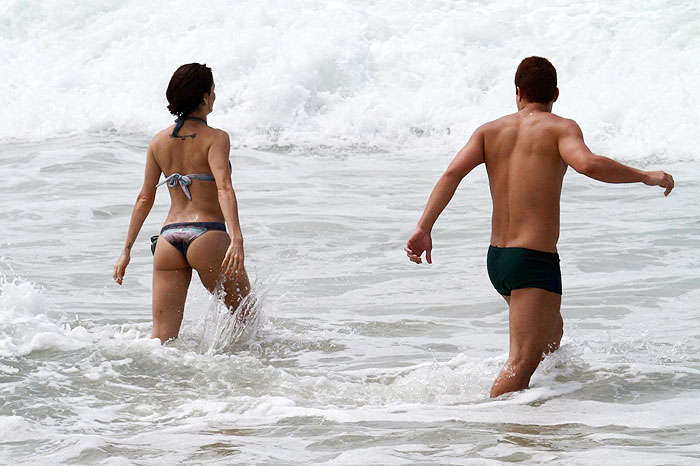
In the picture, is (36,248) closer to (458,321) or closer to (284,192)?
(284,192)

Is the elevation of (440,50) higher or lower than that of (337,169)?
higher

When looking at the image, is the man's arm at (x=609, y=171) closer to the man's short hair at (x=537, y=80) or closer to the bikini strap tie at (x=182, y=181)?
the man's short hair at (x=537, y=80)

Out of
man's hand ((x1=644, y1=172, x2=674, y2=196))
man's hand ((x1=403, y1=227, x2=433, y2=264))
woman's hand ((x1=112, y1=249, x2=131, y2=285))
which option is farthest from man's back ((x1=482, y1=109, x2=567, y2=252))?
woman's hand ((x1=112, y1=249, x2=131, y2=285))

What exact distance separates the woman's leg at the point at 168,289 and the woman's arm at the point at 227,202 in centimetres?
27

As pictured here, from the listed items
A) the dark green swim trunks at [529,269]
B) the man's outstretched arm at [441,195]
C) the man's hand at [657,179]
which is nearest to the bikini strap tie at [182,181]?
the man's outstretched arm at [441,195]

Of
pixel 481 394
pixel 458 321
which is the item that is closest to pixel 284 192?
pixel 458 321

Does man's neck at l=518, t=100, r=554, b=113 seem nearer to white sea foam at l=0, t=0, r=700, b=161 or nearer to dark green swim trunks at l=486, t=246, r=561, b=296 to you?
dark green swim trunks at l=486, t=246, r=561, b=296

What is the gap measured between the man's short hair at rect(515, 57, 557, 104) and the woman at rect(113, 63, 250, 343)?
5.85 feet

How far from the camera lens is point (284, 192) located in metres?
13.0

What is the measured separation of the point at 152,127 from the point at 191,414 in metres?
13.8

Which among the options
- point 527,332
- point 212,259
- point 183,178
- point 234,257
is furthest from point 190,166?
point 527,332

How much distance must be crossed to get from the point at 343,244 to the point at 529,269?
5.31 m

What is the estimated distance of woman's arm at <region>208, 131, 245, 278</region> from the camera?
5.51 m

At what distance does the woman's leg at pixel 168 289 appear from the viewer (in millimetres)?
5941
